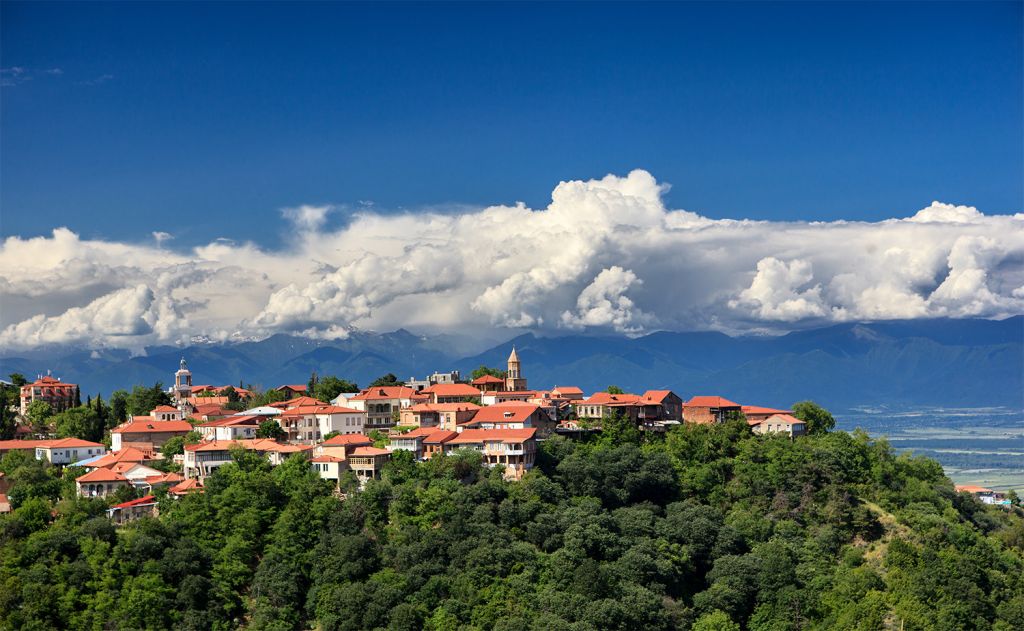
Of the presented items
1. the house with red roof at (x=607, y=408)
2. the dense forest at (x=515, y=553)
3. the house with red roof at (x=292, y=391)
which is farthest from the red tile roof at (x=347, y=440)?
the house with red roof at (x=292, y=391)

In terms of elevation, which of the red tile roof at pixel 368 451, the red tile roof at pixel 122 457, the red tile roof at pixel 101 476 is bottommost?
the red tile roof at pixel 101 476

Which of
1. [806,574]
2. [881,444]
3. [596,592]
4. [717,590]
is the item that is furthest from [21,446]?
[881,444]

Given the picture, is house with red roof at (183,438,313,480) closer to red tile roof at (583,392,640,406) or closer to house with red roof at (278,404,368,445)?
house with red roof at (278,404,368,445)

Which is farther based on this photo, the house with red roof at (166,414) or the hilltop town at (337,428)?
the house with red roof at (166,414)

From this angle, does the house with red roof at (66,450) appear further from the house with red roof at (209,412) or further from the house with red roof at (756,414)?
the house with red roof at (756,414)

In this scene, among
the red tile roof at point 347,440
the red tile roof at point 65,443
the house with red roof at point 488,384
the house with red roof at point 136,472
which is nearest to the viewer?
the house with red roof at point 136,472

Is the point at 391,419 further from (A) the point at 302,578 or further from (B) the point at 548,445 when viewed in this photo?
(A) the point at 302,578

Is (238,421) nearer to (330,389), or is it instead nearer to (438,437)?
(330,389)

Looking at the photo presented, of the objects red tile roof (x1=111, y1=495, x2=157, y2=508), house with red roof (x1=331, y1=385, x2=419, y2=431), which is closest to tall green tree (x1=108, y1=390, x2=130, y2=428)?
house with red roof (x1=331, y1=385, x2=419, y2=431)
